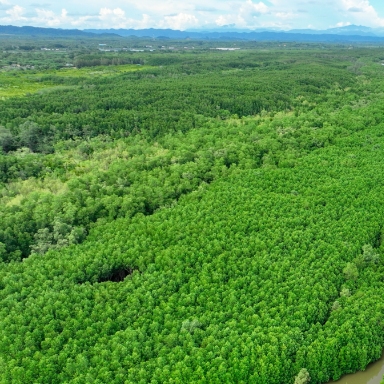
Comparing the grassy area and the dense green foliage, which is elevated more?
the grassy area

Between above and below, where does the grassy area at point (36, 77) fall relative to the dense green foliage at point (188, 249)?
above

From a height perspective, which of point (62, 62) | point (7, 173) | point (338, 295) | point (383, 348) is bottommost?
point (383, 348)

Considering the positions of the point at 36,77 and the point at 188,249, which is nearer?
the point at 188,249

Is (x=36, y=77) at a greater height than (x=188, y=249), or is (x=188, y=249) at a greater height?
(x=36, y=77)

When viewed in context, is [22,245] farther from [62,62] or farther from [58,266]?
[62,62]

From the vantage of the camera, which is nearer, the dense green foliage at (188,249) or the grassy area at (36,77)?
the dense green foliage at (188,249)

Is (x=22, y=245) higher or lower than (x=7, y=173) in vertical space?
lower

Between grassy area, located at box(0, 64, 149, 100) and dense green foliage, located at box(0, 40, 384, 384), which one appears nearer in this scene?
dense green foliage, located at box(0, 40, 384, 384)

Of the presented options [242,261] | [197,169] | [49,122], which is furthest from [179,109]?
[242,261]
